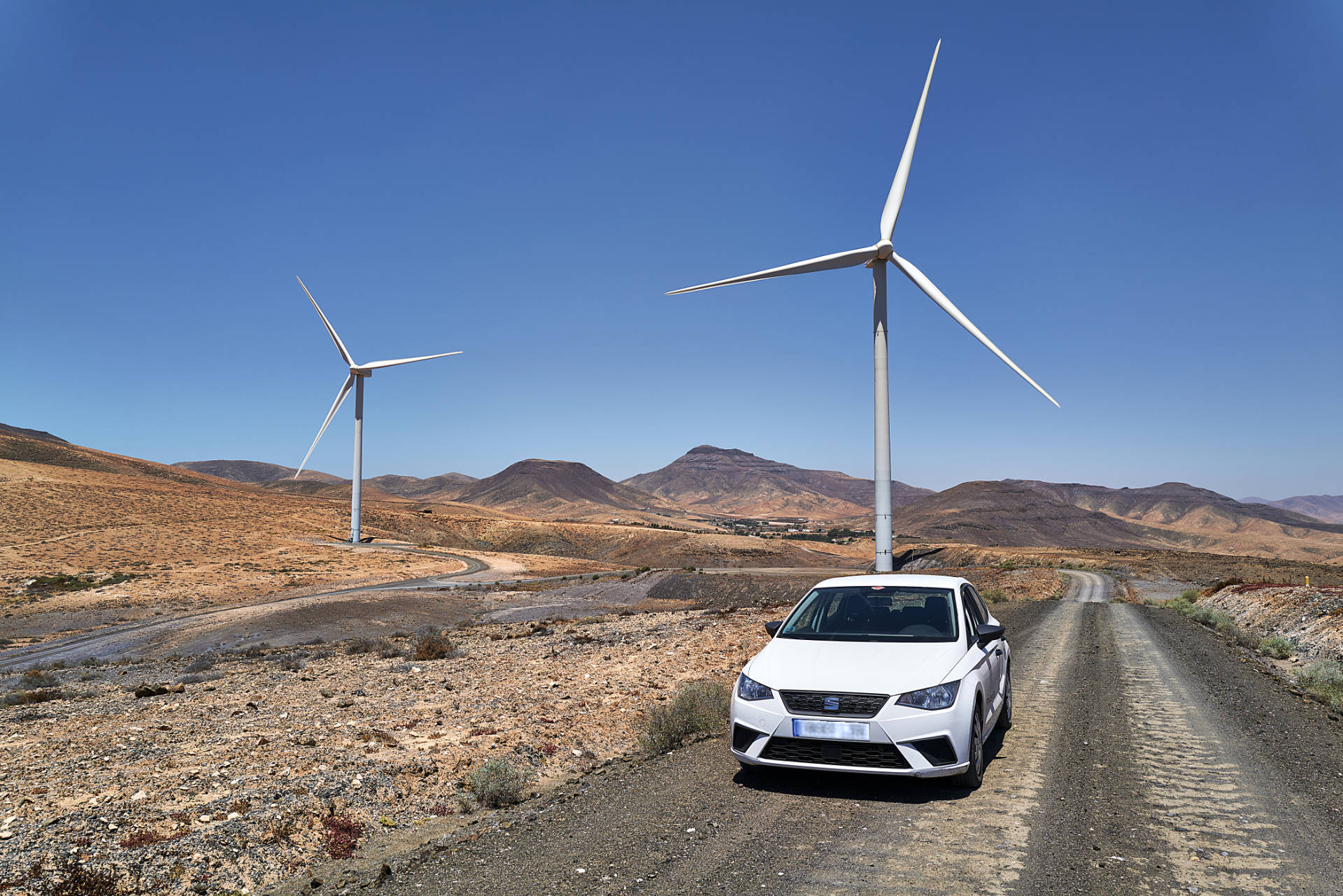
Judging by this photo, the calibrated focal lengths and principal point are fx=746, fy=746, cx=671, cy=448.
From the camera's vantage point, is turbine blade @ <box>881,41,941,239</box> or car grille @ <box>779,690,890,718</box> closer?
car grille @ <box>779,690,890,718</box>

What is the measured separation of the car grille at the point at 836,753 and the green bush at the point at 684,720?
2.58 metres

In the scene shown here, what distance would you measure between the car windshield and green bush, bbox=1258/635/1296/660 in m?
14.8

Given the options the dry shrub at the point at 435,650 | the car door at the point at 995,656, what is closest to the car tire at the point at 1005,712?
the car door at the point at 995,656

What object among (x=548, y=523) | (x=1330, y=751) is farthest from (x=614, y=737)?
(x=548, y=523)

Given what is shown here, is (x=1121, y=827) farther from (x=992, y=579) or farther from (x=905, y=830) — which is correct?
(x=992, y=579)

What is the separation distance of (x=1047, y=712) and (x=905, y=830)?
5667 mm

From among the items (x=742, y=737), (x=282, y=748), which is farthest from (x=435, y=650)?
(x=742, y=737)

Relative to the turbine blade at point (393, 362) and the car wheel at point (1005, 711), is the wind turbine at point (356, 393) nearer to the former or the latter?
the turbine blade at point (393, 362)

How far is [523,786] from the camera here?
25.1ft

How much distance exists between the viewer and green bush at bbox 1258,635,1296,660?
17.6 metres

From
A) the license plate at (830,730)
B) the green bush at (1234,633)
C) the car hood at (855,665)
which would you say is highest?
the car hood at (855,665)

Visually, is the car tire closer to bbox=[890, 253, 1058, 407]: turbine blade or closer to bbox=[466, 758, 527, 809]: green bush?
bbox=[466, 758, 527, 809]: green bush

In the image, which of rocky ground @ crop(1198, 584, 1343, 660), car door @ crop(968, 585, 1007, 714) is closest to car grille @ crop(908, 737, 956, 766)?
car door @ crop(968, 585, 1007, 714)

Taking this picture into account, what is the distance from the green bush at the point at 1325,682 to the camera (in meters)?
11.5
